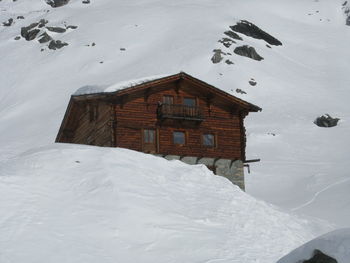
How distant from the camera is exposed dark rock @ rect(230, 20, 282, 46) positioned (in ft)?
274

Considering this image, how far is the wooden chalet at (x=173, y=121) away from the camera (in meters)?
29.8

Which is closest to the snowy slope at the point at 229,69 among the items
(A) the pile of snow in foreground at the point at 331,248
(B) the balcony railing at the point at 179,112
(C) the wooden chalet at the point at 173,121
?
(C) the wooden chalet at the point at 173,121

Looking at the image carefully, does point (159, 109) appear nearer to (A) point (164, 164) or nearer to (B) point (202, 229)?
(A) point (164, 164)

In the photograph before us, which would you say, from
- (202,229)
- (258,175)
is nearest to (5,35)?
(258,175)

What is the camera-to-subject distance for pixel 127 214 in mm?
15312

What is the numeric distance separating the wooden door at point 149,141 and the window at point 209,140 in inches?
110

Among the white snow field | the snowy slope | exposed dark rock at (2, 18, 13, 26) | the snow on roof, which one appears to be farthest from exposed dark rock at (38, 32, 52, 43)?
the snow on roof

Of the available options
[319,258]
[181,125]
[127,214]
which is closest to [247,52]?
[181,125]

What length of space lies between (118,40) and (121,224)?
69.5 metres

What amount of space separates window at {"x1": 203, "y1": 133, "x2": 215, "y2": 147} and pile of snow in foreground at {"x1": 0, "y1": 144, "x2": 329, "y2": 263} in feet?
32.0

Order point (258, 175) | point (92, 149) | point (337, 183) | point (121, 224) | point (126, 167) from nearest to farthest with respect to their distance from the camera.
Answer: point (121, 224), point (126, 167), point (92, 149), point (337, 183), point (258, 175)

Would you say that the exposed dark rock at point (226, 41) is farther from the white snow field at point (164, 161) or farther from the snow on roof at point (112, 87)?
the snow on roof at point (112, 87)

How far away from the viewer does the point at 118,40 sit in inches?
3241

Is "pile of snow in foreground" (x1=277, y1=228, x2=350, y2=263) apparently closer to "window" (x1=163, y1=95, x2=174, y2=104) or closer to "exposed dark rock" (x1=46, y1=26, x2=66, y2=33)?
"window" (x1=163, y1=95, x2=174, y2=104)
